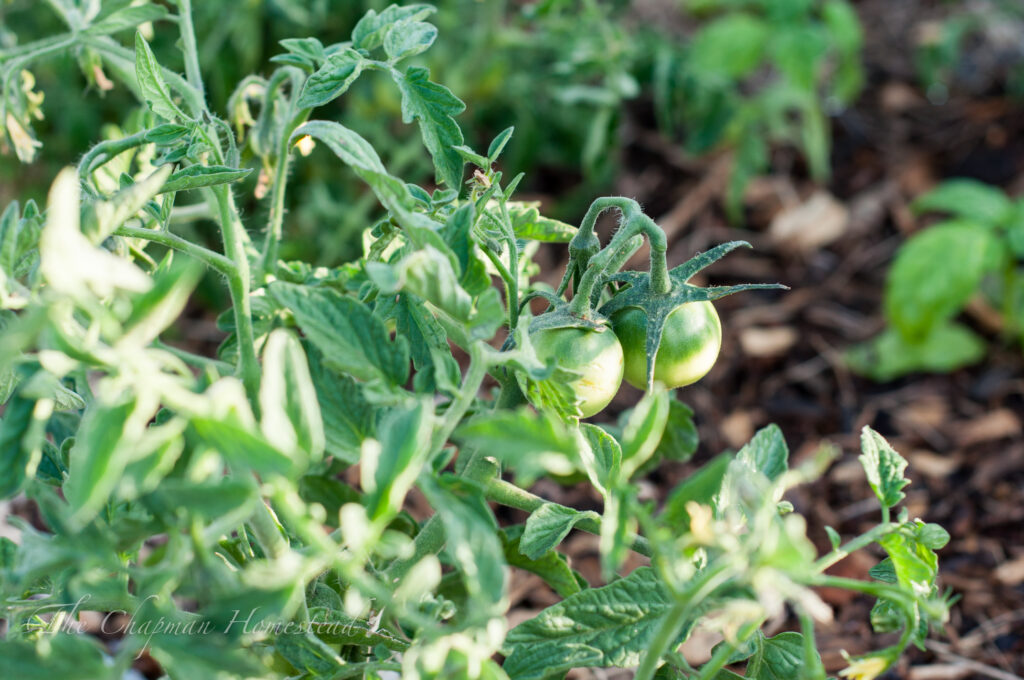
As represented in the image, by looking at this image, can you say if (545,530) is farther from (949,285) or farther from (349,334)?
(949,285)

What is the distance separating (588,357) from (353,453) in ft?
0.72

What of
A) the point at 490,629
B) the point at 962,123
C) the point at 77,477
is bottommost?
the point at 962,123

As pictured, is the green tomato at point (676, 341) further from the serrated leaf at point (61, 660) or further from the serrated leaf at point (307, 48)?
the serrated leaf at point (61, 660)

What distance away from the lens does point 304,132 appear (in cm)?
81

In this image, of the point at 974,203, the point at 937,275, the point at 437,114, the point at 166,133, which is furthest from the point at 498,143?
the point at 974,203

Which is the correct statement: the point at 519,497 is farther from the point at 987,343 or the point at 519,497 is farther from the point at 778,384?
the point at 987,343

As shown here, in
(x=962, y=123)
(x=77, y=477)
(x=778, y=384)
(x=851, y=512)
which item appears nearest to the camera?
(x=77, y=477)

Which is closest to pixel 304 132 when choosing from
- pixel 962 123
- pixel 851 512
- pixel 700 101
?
pixel 851 512

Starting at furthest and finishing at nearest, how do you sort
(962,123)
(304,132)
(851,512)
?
(962,123) < (851,512) < (304,132)

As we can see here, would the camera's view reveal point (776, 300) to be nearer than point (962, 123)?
Yes

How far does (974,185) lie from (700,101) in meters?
0.63

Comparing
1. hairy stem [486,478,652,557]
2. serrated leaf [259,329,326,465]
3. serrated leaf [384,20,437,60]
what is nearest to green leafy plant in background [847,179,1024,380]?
hairy stem [486,478,652,557]

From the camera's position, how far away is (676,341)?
84 centimetres

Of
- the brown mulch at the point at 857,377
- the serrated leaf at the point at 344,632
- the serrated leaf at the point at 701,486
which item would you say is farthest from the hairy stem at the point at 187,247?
the brown mulch at the point at 857,377
